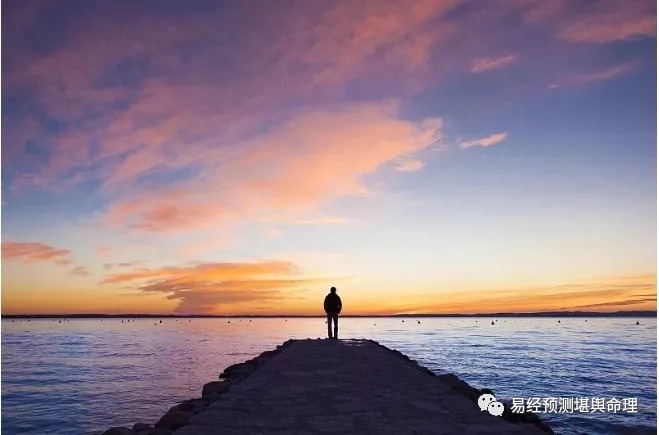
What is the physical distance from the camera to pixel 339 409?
25.6 feet

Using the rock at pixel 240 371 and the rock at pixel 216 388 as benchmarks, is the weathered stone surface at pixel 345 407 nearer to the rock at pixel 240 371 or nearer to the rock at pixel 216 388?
the rock at pixel 216 388

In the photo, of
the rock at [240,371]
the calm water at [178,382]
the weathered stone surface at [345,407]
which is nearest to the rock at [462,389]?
the weathered stone surface at [345,407]

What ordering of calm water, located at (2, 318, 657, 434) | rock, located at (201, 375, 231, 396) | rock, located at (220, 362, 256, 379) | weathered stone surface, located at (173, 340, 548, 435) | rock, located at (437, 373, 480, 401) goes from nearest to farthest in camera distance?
weathered stone surface, located at (173, 340, 548, 435) → rock, located at (437, 373, 480, 401) → rock, located at (201, 375, 231, 396) → rock, located at (220, 362, 256, 379) → calm water, located at (2, 318, 657, 434)

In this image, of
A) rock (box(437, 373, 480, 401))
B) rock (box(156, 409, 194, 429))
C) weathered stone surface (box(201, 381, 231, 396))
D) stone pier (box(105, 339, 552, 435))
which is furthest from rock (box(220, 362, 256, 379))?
rock (box(156, 409, 194, 429))

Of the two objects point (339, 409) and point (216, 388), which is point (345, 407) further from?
point (216, 388)

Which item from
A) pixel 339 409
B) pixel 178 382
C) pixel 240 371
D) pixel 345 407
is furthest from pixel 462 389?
pixel 178 382

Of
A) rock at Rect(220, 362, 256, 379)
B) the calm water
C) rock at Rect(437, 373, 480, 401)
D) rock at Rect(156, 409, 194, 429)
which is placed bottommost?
the calm water

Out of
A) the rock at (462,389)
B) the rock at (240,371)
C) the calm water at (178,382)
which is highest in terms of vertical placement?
the rock at (462,389)

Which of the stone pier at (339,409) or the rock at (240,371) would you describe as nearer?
the stone pier at (339,409)

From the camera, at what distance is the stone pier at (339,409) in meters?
6.69

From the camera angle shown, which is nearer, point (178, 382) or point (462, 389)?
point (462, 389)

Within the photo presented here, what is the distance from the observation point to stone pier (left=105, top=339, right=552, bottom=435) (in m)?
6.69

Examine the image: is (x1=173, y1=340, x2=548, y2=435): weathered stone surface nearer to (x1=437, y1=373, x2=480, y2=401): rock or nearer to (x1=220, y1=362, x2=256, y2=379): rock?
(x1=437, y1=373, x2=480, y2=401): rock

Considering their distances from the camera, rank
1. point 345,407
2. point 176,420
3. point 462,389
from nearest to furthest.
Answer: point 176,420, point 345,407, point 462,389
